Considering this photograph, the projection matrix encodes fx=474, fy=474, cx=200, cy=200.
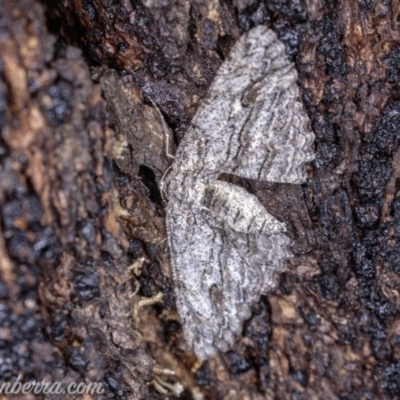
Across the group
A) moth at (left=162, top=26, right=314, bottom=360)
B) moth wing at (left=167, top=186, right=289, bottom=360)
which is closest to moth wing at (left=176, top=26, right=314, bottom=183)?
moth at (left=162, top=26, right=314, bottom=360)

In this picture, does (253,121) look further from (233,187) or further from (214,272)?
(214,272)

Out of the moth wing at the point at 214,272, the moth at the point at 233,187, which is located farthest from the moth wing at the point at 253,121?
the moth wing at the point at 214,272

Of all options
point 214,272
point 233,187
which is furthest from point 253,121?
point 214,272

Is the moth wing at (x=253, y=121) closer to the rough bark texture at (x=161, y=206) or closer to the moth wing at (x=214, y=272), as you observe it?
the rough bark texture at (x=161, y=206)

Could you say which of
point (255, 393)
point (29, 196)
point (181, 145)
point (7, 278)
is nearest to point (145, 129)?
point (181, 145)

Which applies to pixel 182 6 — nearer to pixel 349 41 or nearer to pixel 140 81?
pixel 140 81
